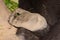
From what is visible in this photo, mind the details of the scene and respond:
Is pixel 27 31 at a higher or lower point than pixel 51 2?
lower

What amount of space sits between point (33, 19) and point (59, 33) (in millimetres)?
191

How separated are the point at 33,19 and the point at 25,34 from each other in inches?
4.3

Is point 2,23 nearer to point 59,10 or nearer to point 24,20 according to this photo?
point 24,20

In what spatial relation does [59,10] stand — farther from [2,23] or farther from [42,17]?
[2,23]

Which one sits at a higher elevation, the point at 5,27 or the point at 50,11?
the point at 50,11

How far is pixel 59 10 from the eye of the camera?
1483 millimetres

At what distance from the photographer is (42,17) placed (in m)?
1.46

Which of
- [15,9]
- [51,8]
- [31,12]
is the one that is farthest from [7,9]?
[51,8]

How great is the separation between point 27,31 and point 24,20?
0.07 m

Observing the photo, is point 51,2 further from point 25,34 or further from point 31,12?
point 25,34

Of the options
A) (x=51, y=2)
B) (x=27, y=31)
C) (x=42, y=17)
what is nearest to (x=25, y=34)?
(x=27, y=31)

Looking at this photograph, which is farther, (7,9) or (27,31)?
(7,9)

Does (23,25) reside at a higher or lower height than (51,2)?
lower

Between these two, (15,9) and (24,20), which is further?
(15,9)
